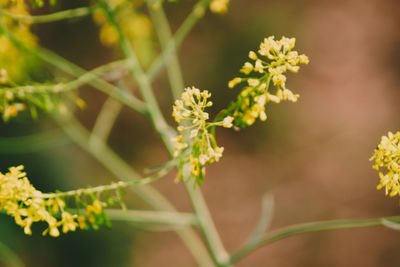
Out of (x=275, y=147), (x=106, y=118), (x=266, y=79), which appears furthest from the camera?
(x=275, y=147)

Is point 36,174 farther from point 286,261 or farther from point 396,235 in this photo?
point 396,235

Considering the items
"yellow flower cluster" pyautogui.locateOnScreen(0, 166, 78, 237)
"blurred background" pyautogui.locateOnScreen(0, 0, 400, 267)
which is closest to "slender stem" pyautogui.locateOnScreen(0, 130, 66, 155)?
"blurred background" pyautogui.locateOnScreen(0, 0, 400, 267)

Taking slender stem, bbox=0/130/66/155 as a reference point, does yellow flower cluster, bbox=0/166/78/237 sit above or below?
below

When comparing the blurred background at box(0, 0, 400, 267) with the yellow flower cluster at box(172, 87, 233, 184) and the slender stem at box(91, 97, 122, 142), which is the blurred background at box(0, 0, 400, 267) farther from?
the yellow flower cluster at box(172, 87, 233, 184)

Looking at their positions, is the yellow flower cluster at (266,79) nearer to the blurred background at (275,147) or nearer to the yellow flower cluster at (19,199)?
the yellow flower cluster at (19,199)

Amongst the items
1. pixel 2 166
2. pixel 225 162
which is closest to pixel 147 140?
pixel 225 162

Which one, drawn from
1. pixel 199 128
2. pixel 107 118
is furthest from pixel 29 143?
pixel 199 128

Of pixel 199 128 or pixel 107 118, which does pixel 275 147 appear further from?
pixel 199 128

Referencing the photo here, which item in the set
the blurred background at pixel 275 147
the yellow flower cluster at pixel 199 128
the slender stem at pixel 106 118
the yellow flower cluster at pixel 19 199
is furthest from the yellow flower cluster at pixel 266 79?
the blurred background at pixel 275 147
